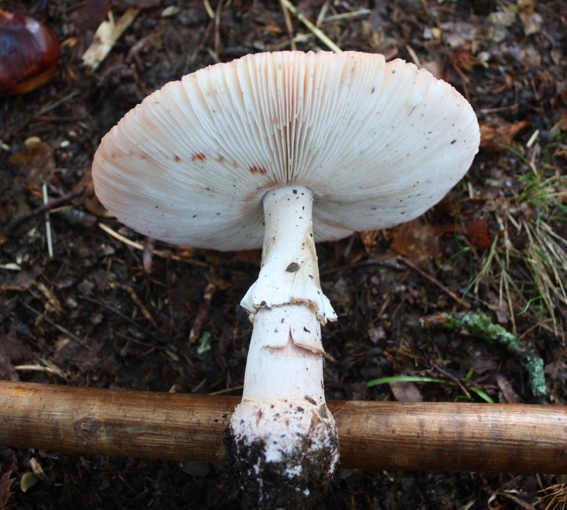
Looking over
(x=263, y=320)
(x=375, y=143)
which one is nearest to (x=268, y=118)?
(x=375, y=143)

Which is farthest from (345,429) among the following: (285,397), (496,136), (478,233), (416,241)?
(496,136)

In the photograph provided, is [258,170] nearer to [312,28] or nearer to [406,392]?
[406,392]

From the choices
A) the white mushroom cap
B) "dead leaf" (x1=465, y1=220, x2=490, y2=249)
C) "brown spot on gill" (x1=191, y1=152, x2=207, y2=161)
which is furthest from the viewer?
"dead leaf" (x1=465, y1=220, x2=490, y2=249)

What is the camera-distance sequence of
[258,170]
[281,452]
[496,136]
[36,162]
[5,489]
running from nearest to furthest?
1. [281,452]
2. [258,170]
3. [5,489]
4. [496,136]
5. [36,162]

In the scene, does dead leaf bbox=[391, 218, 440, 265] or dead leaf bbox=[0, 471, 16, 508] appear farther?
dead leaf bbox=[391, 218, 440, 265]

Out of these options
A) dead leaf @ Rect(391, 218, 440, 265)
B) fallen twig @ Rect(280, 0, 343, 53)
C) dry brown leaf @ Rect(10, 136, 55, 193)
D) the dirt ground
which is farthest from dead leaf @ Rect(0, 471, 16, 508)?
fallen twig @ Rect(280, 0, 343, 53)

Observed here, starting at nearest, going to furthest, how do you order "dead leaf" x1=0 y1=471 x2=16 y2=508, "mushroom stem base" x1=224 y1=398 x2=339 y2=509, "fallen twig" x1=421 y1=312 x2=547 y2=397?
"mushroom stem base" x1=224 y1=398 x2=339 y2=509 → "dead leaf" x1=0 y1=471 x2=16 y2=508 → "fallen twig" x1=421 y1=312 x2=547 y2=397

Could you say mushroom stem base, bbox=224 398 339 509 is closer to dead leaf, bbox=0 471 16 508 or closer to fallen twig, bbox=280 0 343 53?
dead leaf, bbox=0 471 16 508
